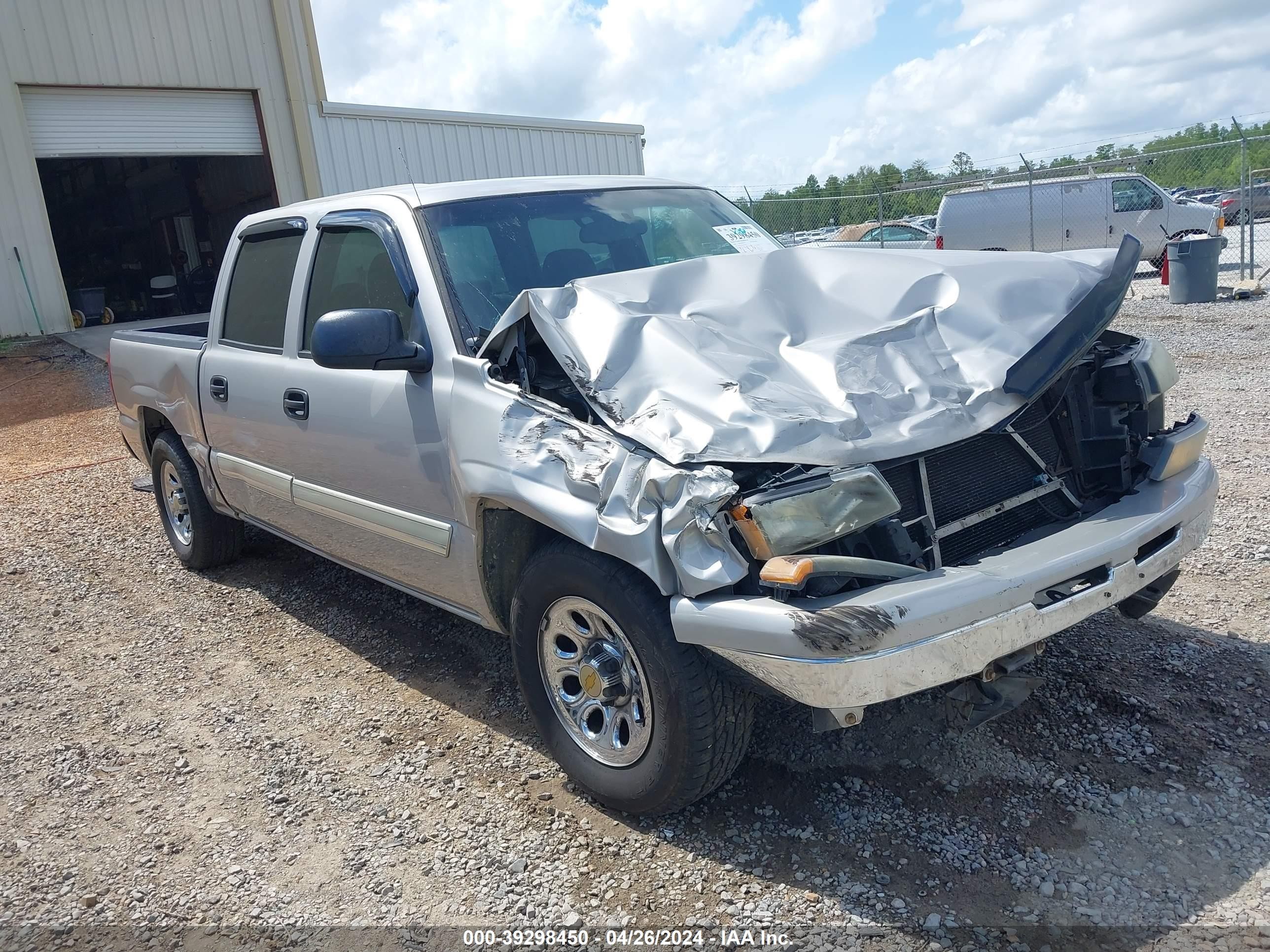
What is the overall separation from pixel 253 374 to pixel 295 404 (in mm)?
511

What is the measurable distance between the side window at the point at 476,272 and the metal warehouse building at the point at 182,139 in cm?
1324

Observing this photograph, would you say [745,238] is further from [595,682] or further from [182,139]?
[182,139]

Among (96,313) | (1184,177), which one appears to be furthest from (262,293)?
(1184,177)

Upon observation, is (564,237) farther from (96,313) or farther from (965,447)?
(96,313)

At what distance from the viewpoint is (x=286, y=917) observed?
2732 mm

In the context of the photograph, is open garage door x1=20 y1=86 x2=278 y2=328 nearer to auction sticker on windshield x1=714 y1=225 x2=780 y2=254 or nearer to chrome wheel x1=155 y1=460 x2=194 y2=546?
chrome wheel x1=155 y1=460 x2=194 y2=546

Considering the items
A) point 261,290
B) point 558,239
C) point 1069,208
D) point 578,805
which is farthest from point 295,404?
point 1069,208

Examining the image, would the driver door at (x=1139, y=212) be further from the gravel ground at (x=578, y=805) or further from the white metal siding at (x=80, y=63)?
the gravel ground at (x=578, y=805)

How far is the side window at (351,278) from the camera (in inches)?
148

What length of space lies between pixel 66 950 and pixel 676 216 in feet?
11.3

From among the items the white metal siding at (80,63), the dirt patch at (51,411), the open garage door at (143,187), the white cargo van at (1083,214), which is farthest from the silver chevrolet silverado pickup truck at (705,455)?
the white cargo van at (1083,214)

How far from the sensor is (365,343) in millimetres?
3285

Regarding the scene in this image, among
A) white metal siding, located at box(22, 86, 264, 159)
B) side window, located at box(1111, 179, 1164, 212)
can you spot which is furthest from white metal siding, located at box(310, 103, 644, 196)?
side window, located at box(1111, 179, 1164, 212)

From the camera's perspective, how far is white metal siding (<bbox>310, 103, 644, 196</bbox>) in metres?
17.0
